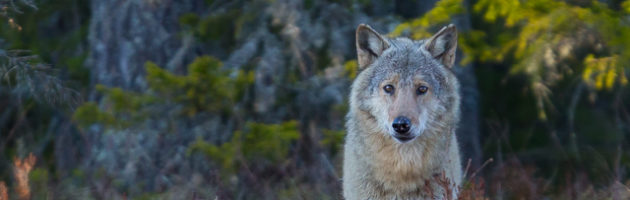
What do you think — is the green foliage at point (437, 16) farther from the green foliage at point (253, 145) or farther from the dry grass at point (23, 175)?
the dry grass at point (23, 175)

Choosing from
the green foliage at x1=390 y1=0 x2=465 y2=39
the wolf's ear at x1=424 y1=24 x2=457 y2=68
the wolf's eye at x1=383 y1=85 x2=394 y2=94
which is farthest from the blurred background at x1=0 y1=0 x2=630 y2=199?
the wolf's eye at x1=383 y1=85 x2=394 y2=94

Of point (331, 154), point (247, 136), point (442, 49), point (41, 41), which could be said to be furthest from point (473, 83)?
point (41, 41)

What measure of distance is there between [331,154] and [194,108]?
228 centimetres

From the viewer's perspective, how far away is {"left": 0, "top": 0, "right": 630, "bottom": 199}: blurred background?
Answer: 8.04 meters

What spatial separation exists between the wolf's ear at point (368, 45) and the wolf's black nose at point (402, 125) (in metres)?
0.98

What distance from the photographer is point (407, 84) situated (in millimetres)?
5648

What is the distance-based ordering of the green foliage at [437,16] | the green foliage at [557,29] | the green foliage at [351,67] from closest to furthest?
the green foliage at [557,29]
the green foliage at [437,16]
the green foliage at [351,67]

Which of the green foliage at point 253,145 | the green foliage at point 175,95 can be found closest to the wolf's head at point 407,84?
the green foliage at point 253,145

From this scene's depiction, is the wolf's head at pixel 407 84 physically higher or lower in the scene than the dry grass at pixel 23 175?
higher

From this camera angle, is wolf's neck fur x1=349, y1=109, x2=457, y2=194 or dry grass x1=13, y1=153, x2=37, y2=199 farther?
dry grass x1=13, y1=153, x2=37, y2=199

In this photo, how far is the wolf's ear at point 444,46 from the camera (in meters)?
5.97

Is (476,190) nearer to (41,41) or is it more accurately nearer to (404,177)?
(404,177)

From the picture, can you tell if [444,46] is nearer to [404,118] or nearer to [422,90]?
[422,90]

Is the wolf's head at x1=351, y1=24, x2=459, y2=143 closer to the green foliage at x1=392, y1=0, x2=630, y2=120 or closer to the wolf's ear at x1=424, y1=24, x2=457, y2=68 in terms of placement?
the wolf's ear at x1=424, y1=24, x2=457, y2=68
